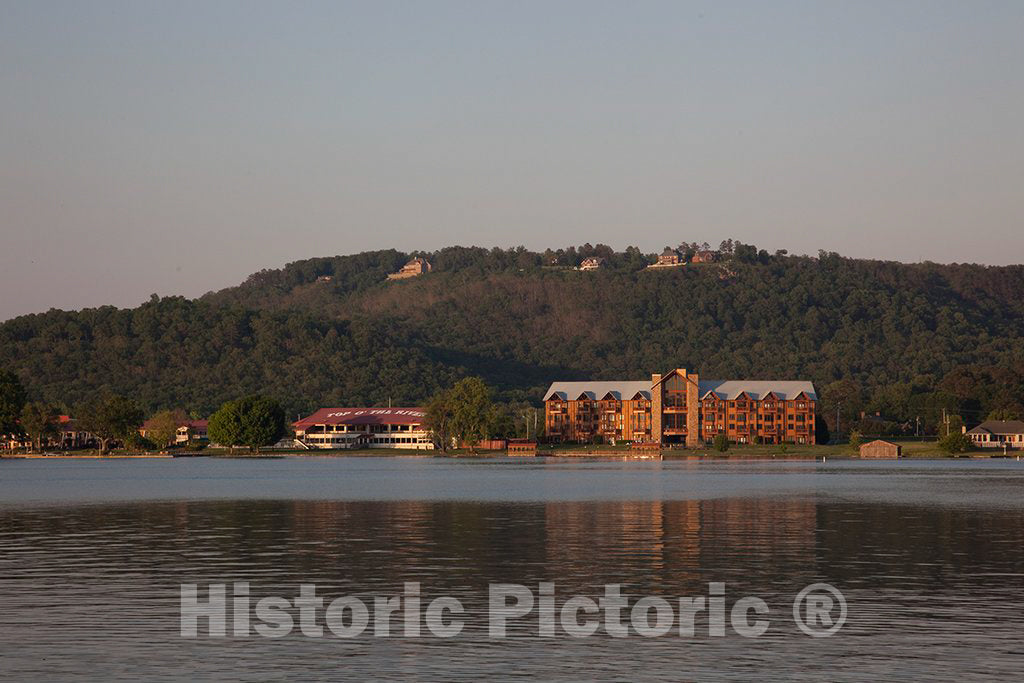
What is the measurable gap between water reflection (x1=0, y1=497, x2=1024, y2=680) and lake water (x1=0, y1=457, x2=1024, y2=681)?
11cm

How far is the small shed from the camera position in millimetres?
186750

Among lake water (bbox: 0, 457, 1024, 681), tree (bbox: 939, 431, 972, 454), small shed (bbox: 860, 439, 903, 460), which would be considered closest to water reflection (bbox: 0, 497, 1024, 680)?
lake water (bbox: 0, 457, 1024, 681)

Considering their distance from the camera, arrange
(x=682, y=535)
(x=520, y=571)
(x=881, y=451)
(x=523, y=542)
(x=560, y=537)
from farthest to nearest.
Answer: (x=881, y=451) → (x=682, y=535) → (x=560, y=537) → (x=523, y=542) → (x=520, y=571)

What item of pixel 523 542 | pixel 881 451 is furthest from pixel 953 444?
pixel 523 542

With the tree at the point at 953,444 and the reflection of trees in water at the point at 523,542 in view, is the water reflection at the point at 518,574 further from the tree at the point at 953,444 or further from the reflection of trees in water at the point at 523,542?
the tree at the point at 953,444

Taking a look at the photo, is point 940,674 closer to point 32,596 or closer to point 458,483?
point 32,596

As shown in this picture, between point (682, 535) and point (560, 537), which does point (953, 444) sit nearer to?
point (682, 535)

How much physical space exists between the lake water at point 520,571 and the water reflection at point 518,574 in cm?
11

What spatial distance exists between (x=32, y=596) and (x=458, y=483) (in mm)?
73427

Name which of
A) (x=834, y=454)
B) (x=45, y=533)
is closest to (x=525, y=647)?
(x=45, y=533)

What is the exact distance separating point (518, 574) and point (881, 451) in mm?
154887

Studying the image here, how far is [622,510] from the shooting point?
73000 mm

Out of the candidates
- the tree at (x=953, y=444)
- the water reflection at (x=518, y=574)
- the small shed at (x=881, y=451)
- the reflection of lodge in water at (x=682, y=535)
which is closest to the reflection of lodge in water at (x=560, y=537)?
the reflection of lodge in water at (x=682, y=535)

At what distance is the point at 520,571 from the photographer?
42.7m
